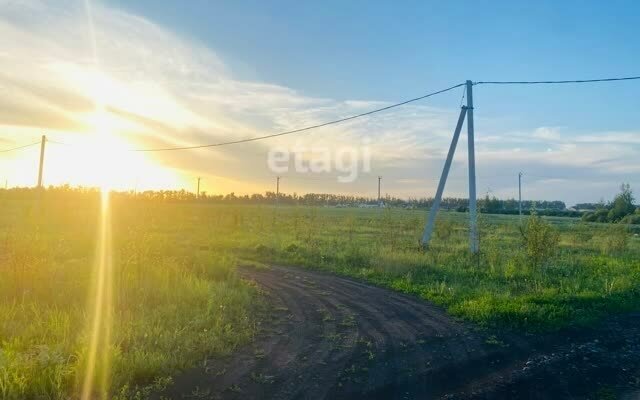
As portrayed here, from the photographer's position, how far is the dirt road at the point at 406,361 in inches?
223

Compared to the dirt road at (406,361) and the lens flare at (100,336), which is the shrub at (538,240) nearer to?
the dirt road at (406,361)

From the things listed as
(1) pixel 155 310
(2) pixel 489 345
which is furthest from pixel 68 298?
(2) pixel 489 345

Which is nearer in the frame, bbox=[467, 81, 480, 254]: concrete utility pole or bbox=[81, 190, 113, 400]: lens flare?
bbox=[81, 190, 113, 400]: lens flare

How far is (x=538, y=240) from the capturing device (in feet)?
48.9

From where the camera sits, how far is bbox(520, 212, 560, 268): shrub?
1491 cm

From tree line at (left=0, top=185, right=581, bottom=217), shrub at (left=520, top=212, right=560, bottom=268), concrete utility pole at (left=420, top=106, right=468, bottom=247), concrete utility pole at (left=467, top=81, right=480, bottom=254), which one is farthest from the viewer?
tree line at (left=0, top=185, right=581, bottom=217)

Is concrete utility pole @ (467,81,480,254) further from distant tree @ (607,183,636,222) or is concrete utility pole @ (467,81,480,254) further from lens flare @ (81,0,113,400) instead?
distant tree @ (607,183,636,222)

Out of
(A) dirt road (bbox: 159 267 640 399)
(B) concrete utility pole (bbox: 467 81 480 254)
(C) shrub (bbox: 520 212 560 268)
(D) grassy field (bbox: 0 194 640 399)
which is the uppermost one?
(B) concrete utility pole (bbox: 467 81 480 254)

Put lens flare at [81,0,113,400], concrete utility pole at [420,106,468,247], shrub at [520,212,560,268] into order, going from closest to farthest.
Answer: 1. lens flare at [81,0,113,400]
2. shrub at [520,212,560,268]
3. concrete utility pole at [420,106,468,247]

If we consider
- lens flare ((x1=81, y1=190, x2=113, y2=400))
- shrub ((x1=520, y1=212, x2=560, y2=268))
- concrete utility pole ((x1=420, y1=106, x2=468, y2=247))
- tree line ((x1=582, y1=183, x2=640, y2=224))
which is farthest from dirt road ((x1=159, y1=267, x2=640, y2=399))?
tree line ((x1=582, y1=183, x2=640, y2=224))

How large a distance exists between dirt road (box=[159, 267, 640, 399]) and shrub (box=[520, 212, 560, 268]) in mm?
4964

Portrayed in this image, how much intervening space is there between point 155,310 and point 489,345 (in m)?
5.86

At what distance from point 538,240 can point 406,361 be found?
10126mm

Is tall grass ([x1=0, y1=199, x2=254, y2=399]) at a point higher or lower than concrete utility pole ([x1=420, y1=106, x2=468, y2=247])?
lower
